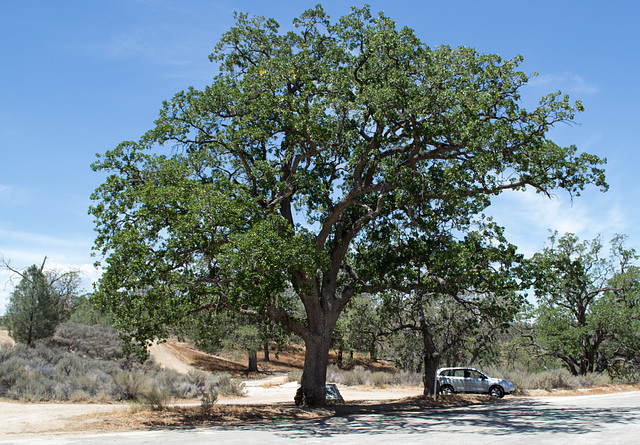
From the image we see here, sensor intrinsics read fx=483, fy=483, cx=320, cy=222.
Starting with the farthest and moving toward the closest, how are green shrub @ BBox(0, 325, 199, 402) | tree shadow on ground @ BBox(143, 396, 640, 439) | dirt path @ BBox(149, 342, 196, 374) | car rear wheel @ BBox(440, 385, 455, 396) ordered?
dirt path @ BBox(149, 342, 196, 374) < car rear wheel @ BBox(440, 385, 455, 396) < green shrub @ BBox(0, 325, 199, 402) < tree shadow on ground @ BBox(143, 396, 640, 439)

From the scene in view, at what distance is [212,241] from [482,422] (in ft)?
30.3

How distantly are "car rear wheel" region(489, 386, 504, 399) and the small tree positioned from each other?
2579cm

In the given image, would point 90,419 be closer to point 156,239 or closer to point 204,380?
point 156,239

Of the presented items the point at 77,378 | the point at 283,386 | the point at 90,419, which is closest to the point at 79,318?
the point at 283,386

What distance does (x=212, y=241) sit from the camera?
13.5 meters

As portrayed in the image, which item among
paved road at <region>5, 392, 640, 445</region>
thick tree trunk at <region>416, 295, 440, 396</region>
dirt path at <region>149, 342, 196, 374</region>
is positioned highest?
thick tree trunk at <region>416, 295, 440, 396</region>

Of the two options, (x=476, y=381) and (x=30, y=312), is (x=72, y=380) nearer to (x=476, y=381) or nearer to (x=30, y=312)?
(x=30, y=312)

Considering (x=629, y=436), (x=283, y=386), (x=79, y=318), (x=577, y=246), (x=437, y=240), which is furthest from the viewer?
(x=79, y=318)

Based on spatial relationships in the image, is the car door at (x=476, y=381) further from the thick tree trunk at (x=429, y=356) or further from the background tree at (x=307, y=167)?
the background tree at (x=307, y=167)

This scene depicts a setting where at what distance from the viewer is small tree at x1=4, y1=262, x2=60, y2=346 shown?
28422 millimetres

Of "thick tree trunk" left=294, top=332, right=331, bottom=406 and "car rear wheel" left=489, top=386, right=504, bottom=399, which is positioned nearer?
"thick tree trunk" left=294, top=332, right=331, bottom=406

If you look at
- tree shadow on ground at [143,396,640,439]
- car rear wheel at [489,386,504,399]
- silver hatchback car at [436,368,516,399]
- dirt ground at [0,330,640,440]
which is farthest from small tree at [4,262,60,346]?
car rear wheel at [489,386,504,399]

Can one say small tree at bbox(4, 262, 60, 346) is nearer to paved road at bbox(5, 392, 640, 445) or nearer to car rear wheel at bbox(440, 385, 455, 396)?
paved road at bbox(5, 392, 640, 445)

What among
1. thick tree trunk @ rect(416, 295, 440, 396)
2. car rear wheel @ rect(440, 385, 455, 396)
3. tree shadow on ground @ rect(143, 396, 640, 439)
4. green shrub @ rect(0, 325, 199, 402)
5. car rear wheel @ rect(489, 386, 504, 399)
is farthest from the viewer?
car rear wheel @ rect(440, 385, 455, 396)
